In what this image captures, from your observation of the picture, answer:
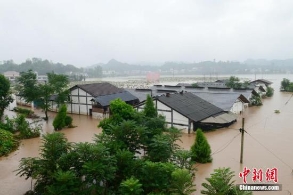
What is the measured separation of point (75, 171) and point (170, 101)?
1503cm

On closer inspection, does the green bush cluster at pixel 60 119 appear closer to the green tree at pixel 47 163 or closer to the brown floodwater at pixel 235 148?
the brown floodwater at pixel 235 148

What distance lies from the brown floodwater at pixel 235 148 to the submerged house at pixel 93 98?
131cm

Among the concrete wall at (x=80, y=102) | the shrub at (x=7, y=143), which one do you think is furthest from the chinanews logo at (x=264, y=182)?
the concrete wall at (x=80, y=102)

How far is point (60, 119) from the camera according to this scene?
23.7 metres

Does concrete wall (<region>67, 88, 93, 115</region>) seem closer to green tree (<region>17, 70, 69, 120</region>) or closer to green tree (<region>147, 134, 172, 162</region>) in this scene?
green tree (<region>17, 70, 69, 120</region>)

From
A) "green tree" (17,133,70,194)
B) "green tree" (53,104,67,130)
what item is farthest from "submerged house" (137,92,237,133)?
"green tree" (17,133,70,194)

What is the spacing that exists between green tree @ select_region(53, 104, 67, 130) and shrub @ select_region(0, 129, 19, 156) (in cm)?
409

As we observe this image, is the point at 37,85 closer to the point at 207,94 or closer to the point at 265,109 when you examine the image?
the point at 207,94

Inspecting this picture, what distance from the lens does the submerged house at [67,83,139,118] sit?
29.2 meters

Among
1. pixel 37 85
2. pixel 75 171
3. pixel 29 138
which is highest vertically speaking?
pixel 37 85

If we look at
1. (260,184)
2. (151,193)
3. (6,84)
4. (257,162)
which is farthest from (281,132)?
(6,84)

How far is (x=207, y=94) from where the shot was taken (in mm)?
31391

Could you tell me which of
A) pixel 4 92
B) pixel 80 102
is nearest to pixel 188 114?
pixel 80 102

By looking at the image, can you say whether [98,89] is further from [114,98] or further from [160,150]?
[160,150]
